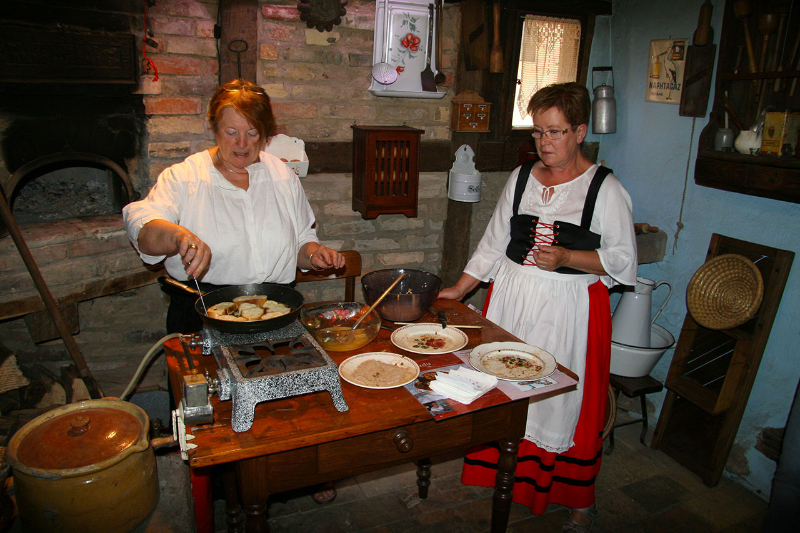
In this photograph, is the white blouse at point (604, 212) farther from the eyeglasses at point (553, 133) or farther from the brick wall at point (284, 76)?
the brick wall at point (284, 76)

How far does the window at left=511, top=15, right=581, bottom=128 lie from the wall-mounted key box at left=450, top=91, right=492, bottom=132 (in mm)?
327

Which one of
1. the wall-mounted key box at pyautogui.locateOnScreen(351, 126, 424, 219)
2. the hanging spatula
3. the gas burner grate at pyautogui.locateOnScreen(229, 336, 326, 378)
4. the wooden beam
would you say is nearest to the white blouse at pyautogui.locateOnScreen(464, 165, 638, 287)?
the wall-mounted key box at pyautogui.locateOnScreen(351, 126, 424, 219)

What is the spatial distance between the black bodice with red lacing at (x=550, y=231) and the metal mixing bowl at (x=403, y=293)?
1.62ft

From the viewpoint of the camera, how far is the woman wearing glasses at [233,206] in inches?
91.7

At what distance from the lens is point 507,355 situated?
2070 mm

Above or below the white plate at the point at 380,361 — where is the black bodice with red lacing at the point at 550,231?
above

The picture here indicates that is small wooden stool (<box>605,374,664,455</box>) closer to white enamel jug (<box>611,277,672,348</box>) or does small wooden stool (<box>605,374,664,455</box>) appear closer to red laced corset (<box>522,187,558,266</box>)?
white enamel jug (<box>611,277,672,348</box>)

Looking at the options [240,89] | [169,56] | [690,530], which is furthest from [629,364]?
[169,56]

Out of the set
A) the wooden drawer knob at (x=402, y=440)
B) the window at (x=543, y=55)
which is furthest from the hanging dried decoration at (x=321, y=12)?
the wooden drawer knob at (x=402, y=440)

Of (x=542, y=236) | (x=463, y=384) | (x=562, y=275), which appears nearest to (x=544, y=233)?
(x=542, y=236)

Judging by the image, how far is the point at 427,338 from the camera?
2176 millimetres

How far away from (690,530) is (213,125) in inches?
117

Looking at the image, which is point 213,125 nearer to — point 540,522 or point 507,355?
point 507,355

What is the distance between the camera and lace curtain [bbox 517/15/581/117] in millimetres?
3695
